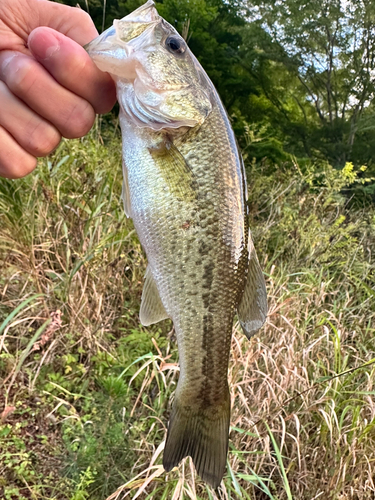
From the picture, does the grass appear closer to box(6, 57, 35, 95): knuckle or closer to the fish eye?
box(6, 57, 35, 95): knuckle

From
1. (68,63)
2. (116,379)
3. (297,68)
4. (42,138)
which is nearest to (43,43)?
(68,63)

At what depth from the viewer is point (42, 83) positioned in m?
1.22

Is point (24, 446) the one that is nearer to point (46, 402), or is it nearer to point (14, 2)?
point (46, 402)

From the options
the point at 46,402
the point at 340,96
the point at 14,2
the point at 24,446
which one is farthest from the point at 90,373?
the point at 340,96

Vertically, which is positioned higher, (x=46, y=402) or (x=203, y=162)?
(x=203, y=162)

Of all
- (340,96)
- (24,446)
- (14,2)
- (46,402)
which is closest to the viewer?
(14,2)

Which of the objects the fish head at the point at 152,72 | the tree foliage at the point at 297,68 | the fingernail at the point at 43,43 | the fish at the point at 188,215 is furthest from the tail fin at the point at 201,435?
the tree foliage at the point at 297,68

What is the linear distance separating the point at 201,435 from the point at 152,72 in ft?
4.13

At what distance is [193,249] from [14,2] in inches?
45.4

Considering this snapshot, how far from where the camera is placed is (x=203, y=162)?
1.22 m

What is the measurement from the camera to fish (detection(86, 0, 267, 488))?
1.21 metres

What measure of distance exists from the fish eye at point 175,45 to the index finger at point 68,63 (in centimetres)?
24

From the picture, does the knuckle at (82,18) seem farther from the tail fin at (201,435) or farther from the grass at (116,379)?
the tail fin at (201,435)

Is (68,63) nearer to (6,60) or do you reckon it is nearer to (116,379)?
(6,60)
